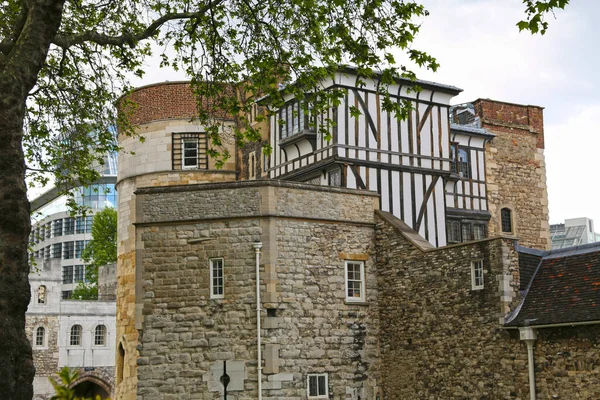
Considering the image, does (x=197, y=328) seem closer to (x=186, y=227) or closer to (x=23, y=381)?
(x=186, y=227)

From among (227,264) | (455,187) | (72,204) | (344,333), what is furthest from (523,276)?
(455,187)

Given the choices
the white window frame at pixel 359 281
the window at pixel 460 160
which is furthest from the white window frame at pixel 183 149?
the window at pixel 460 160

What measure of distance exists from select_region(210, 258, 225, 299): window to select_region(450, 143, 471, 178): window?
12.4 m

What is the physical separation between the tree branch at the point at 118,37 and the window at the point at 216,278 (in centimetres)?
696

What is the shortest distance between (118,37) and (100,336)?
37710 mm

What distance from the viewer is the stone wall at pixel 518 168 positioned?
3095 centimetres

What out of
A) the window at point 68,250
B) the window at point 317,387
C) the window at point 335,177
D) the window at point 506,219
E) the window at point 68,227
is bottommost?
the window at point 317,387

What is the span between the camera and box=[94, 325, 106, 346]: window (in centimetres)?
4888

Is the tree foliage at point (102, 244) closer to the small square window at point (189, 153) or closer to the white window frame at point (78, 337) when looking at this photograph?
the white window frame at point (78, 337)

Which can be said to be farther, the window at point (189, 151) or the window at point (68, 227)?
the window at point (68, 227)

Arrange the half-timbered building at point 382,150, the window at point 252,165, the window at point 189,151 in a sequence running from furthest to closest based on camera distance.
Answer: the window at point 252,165, the window at point 189,151, the half-timbered building at point 382,150

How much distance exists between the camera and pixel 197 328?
1961cm

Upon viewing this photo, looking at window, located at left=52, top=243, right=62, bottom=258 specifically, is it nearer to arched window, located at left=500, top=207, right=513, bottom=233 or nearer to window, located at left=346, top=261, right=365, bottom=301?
arched window, located at left=500, top=207, right=513, bottom=233

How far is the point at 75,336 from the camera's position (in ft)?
158
